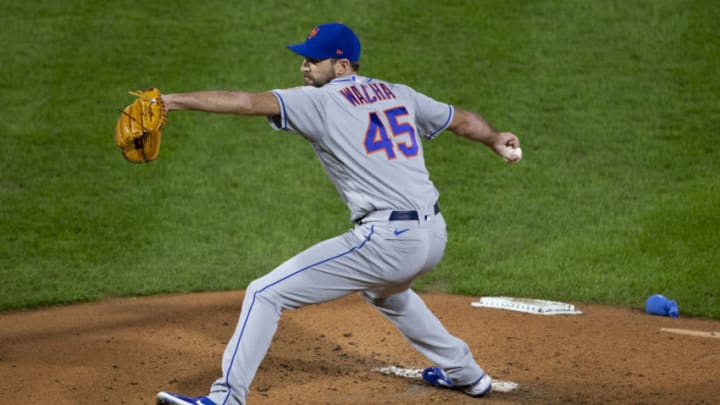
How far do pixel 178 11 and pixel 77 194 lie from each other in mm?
3561

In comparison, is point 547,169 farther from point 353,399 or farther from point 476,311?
point 353,399

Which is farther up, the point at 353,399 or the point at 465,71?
the point at 465,71

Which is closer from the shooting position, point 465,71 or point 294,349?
point 294,349

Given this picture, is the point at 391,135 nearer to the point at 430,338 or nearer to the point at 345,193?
the point at 345,193

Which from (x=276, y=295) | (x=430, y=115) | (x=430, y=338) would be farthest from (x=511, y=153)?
(x=276, y=295)

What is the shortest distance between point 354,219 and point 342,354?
145cm

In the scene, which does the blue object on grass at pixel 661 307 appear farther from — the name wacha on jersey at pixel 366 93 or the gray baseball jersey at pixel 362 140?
the name wacha on jersey at pixel 366 93

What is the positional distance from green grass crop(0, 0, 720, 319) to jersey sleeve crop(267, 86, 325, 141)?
3.25 metres

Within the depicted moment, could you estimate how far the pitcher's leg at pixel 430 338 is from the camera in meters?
5.51

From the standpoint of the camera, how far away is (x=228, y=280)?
318 inches

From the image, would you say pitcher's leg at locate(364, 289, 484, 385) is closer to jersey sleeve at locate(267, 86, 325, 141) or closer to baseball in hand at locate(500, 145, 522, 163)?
baseball in hand at locate(500, 145, 522, 163)

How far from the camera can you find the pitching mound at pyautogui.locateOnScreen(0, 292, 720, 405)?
18.5 ft

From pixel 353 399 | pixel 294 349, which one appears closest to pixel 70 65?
pixel 294 349

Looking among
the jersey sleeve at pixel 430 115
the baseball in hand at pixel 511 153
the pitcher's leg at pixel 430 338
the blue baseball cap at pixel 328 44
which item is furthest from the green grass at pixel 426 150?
the blue baseball cap at pixel 328 44
